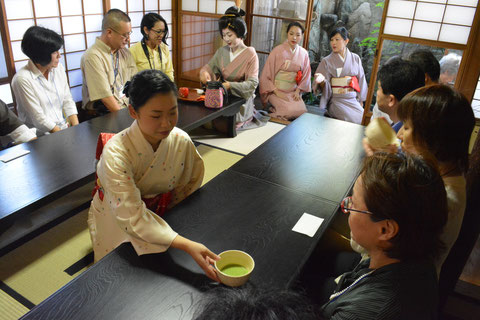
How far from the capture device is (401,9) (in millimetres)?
4879

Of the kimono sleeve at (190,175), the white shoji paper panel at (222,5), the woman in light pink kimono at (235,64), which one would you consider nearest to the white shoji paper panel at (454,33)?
the woman in light pink kimono at (235,64)

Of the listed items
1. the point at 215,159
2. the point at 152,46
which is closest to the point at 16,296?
the point at 215,159

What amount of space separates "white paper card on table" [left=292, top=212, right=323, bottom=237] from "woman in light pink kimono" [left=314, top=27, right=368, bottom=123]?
3797mm

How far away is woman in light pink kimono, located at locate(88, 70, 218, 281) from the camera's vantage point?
1.57 meters

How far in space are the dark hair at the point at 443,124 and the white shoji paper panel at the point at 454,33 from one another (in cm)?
379

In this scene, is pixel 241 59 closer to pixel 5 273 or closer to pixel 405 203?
pixel 5 273

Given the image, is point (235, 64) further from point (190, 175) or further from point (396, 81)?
point (190, 175)

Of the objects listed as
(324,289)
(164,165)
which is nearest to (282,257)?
(324,289)

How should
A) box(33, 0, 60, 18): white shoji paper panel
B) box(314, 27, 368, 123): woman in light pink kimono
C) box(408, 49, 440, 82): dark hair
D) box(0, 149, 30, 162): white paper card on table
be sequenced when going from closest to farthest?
box(0, 149, 30, 162): white paper card on table → box(408, 49, 440, 82): dark hair → box(33, 0, 60, 18): white shoji paper panel → box(314, 27, 368, 123): woman in light pink kimono

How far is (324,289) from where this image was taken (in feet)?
5.90

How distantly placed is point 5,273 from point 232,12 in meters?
3.95

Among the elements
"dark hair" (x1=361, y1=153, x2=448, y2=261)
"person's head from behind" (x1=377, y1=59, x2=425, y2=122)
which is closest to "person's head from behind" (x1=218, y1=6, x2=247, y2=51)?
"person's head from behind" (x1=377, y1=59, x2=425, y2=122)

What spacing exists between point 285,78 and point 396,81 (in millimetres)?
3570

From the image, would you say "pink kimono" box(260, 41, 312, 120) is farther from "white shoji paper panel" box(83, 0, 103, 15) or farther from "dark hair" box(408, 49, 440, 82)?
"dark hair" box(408, 49, 440, 82)
